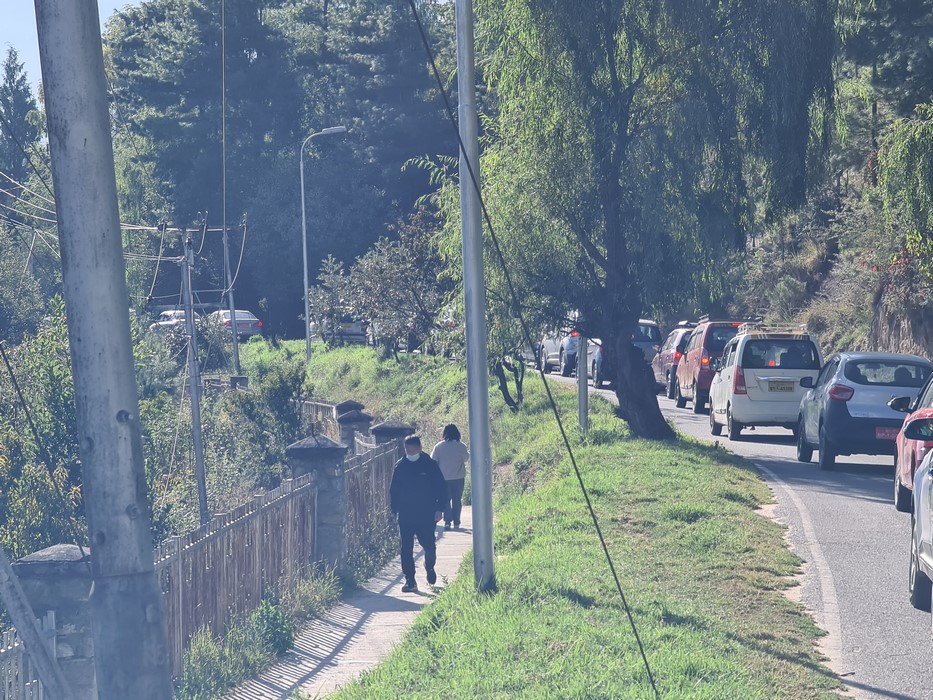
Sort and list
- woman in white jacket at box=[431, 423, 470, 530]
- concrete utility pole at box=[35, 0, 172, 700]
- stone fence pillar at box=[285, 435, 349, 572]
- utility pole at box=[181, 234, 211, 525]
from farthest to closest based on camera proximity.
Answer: utility pole at box=[181, 234, 211, 525], woman in white jacket at box=[431, 423, 470, 530], stone fence pillar at box=[285, 435, 349, 572], concrete utility pole at box=[35, 0, 172, 700]

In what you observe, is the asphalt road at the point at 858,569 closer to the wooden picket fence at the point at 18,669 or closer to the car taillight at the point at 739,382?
the car taillight at the point at 739,382

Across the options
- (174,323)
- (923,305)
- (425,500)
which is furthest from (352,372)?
(425,500)

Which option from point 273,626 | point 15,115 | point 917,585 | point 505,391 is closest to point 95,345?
point 273,626

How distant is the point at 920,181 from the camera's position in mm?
18562

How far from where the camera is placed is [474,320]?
10836mm

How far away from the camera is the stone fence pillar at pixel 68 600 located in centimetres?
769

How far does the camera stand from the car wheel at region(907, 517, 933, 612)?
959 cm

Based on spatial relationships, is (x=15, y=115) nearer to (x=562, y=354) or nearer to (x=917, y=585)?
(x=562, y=354)

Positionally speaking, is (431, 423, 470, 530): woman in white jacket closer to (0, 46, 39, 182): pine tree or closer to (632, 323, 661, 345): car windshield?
(632, 323, 661, 345): car windshield

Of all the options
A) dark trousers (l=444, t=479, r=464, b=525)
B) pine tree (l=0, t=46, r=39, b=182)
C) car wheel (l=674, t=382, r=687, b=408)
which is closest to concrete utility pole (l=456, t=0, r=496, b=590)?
dark trousers (l=444, t=479, r=464, b=525)

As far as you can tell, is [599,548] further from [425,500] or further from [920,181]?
[920,181]

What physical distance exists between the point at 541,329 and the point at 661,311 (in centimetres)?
205

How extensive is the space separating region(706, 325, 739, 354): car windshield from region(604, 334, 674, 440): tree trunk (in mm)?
6244

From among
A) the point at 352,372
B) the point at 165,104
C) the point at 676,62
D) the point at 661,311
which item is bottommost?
the point at 352,372
